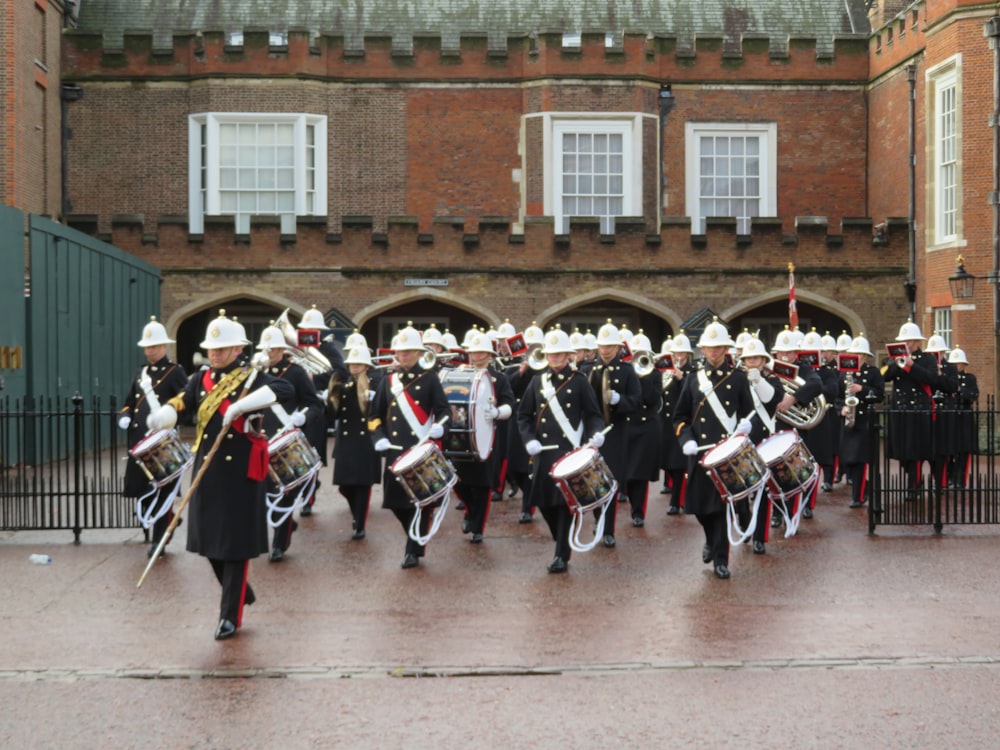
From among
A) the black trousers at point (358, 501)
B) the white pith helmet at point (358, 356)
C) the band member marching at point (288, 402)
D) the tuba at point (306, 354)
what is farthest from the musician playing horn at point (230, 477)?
the tuba at point (306, 354)

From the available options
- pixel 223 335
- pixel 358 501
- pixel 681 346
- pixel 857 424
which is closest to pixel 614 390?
pixel 358 501

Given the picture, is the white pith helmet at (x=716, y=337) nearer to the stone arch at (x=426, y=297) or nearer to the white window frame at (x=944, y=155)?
the white window frame at (x=944, y=155)

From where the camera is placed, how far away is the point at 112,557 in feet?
38.9

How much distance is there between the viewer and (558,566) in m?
11.1

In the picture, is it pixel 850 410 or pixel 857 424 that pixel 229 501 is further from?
pixel 857 424

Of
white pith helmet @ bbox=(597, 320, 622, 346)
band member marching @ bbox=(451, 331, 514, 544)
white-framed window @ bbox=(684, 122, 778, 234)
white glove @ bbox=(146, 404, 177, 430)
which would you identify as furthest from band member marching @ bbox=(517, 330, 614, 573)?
white-framed window @ bbox=(684, 122, 778, 234)

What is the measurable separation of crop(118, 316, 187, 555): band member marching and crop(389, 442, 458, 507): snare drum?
1964 mm

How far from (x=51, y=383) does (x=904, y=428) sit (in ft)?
43.1

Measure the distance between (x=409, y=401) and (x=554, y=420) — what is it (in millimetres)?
1203

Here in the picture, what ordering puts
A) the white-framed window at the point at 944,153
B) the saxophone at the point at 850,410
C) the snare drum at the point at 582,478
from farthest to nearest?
the white-framed window at the point at 944,153 → the saxophone at the point at 850,410 → the snare drum at the point at 582,478

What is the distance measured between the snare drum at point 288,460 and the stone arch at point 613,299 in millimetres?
17448

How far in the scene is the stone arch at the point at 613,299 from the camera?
29.4 m

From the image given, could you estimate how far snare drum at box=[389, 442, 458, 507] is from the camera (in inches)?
443

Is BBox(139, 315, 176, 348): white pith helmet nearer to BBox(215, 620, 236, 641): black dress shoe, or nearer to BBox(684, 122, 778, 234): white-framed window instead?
BBox(215, 620, 236, 641): black dress shoe
